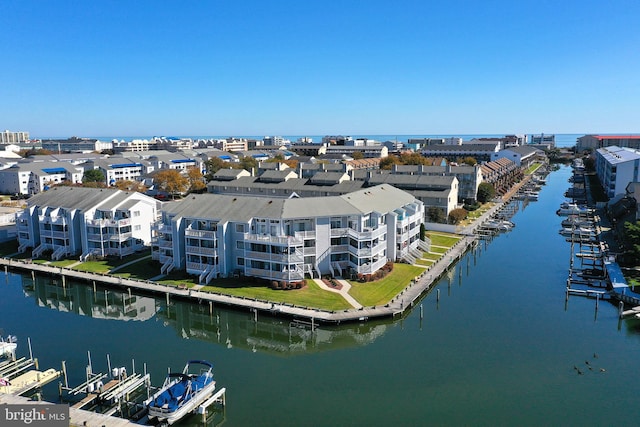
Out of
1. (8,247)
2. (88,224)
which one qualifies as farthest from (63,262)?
(8,247)

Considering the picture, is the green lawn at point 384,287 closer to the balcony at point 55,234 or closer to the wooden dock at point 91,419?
the wooden dock at point 91,419

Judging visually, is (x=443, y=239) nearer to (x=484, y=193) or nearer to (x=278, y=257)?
(x=278, y=257)

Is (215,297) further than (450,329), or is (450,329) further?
(215,297)

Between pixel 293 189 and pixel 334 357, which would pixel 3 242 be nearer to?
pixel 293 189

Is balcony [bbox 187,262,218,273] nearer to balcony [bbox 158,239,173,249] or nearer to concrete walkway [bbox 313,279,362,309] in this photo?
balcony [bbox 158,239,173,249]

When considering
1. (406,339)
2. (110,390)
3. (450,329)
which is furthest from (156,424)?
(450,329)

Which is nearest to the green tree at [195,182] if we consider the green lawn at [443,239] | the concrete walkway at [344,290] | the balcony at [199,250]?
the green lawn at [443,239]
